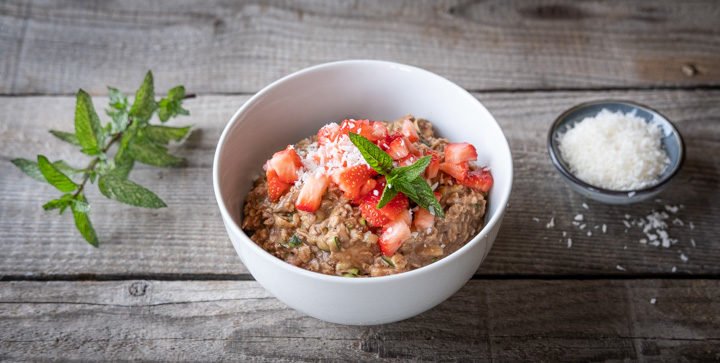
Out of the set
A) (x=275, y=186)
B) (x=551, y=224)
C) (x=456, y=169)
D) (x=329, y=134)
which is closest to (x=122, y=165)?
(x=275, y=186)

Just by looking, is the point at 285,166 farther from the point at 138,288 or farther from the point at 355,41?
the point at 355,41

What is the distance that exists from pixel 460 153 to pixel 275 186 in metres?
0.59

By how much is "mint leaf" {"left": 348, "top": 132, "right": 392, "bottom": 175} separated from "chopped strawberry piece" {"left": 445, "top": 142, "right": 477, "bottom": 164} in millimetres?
261

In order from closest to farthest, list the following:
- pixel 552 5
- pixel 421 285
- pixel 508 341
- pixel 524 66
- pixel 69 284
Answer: pixel 421 285 < pixel 508 341 < pixel 69 284 < pixel 524 66 < pixel 552 5

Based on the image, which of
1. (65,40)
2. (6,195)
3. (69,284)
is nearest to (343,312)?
(69,284)

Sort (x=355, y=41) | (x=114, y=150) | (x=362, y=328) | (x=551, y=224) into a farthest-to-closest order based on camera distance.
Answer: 1. (x=355, y=41)
2. (x=114, y=150)
3. (x=551, y=224)
4. (x=362, y=328)

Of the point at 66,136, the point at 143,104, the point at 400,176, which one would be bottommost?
the point at 66,136

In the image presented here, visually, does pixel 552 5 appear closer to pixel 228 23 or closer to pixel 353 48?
pixel 353 48

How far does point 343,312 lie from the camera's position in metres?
1.92

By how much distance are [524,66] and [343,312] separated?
1731mm

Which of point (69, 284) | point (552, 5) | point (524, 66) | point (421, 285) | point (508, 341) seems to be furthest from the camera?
point (552, 5)

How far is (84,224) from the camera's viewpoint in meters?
2.41

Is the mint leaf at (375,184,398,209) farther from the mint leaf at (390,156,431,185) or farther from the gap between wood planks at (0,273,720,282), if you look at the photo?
the gap between wood planks at (0,273,720,282)

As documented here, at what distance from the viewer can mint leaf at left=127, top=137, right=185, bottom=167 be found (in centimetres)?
263
